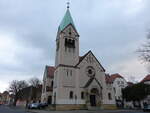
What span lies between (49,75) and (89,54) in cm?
1619

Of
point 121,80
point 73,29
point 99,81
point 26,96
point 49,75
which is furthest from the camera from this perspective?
point 26,96

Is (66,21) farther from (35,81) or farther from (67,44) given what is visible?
(35,81)

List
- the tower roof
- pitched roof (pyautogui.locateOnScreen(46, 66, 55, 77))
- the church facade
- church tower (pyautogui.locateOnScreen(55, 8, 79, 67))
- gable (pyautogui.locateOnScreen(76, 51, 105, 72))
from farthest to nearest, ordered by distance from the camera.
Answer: pitched roof (pyautogui.locateOnScreen(46, 66, 55, 77)) → the tower roof → gable (pyautogui.locateOnScreen(76, 51, 105, 72)) → church tower (pyautogui.locateOnScreen(55, 8, 79, 67)) → the church facade

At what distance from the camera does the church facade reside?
3994cm

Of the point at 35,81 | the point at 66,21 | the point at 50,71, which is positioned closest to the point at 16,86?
the point at 35,81

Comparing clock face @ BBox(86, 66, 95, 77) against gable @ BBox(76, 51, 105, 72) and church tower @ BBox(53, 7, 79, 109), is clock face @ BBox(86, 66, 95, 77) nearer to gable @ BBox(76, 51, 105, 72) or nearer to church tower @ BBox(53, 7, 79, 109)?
gable @ BBox(76, 51, 105, 72)

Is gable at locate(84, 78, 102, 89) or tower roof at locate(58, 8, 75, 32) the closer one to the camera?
gable at locate(84, 78, 102, 89)

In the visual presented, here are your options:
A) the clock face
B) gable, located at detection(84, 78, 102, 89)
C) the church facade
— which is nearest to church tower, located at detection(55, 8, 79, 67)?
the church facade

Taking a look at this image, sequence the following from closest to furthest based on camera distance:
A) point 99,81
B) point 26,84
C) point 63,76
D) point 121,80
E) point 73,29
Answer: point 63,76 < point 99,81 < point 73,29 < point 121,80 < point 26,84

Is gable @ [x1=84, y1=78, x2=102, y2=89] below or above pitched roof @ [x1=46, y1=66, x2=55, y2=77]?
below

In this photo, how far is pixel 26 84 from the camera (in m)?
91.2

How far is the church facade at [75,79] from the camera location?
39.9m

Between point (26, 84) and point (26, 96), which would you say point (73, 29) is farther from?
point (26, 84)

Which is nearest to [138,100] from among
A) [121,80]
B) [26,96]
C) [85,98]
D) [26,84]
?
[121,80]
